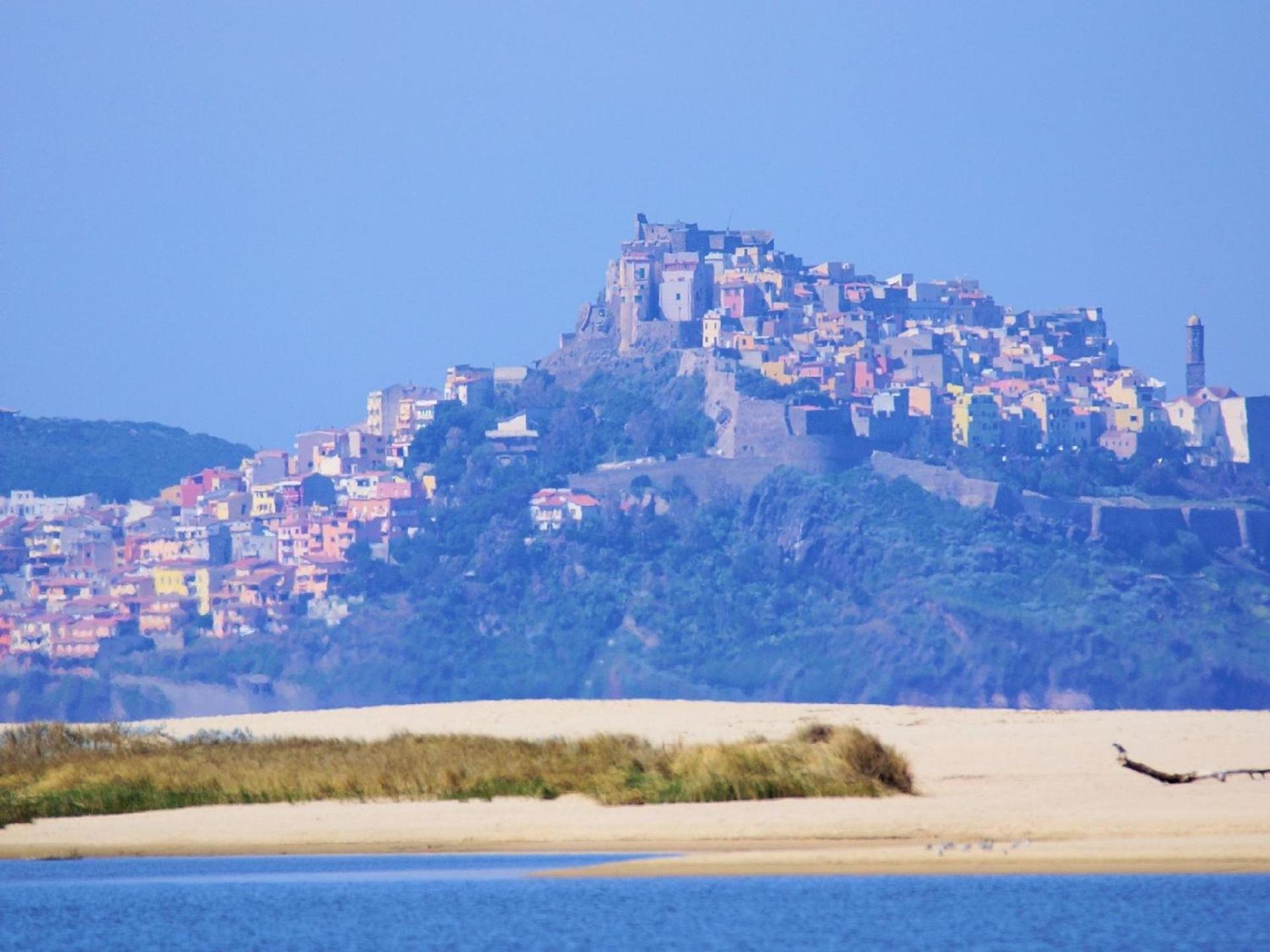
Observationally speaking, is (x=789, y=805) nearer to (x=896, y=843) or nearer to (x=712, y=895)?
(x=896, y=843)

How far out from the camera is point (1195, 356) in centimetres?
16762

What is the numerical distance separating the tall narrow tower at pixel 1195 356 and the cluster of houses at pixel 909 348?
0.44ft

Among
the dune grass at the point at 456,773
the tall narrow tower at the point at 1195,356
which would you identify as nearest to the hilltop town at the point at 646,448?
the tall narrow tower at the point at 1195,356

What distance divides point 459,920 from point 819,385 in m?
133

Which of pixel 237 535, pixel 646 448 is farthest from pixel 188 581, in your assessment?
pixel 646 448

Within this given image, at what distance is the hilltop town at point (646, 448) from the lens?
445 feet

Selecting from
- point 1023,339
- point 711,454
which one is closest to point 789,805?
point 711,454

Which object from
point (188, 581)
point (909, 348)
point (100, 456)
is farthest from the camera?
point (100, 456)

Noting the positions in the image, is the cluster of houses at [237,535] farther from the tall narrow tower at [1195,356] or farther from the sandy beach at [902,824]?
the sandy beach at [902,824]

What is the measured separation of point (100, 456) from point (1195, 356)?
77.0m

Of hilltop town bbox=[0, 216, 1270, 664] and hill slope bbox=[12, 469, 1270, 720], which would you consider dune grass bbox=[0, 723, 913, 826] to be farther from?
hilltop town bbox=[0, 216, 1270, 664]

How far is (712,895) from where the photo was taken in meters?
17.8

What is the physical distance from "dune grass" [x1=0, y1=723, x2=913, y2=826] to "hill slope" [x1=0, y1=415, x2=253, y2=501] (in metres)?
154

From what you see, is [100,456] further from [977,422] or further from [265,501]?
[977,422]
